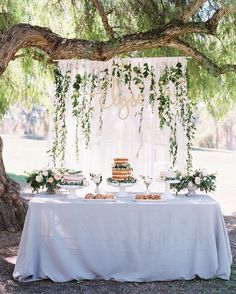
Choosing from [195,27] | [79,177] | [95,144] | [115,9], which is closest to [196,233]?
[79,177]

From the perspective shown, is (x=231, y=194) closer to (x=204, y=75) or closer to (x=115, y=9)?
(x=204, y=75)

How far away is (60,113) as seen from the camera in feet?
17.1

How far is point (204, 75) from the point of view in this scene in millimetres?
5945

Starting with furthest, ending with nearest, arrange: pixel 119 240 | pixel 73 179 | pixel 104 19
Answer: pixel 104 19, pixel 73 179, pixel 119 240

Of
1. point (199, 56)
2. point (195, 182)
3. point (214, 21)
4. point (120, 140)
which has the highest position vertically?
point (214, 21)

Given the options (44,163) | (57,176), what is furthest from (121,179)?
(44,163)

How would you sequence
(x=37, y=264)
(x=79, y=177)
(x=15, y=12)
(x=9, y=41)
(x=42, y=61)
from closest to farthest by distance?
(x=37, y=264) → (x=79, y=177) → (x=9, y=41) → (x=15, y=12) → (x=42, y=61)

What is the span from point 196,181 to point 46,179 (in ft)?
4.32

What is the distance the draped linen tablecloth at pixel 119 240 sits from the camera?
3.92 metres

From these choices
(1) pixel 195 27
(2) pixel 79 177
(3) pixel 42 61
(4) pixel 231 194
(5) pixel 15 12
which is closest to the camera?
(2) pixel 79 177

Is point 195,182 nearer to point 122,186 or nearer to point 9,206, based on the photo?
point 122,186

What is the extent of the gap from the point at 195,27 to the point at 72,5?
1.85 metres

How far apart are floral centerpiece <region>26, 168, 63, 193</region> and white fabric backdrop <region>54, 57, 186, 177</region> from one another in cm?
75

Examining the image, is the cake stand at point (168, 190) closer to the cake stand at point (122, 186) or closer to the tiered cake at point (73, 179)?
the cake stand at point (122, 186)
